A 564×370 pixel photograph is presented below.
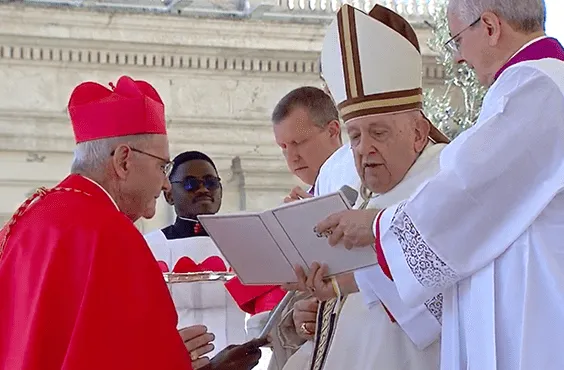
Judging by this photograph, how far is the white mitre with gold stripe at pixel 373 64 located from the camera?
3.29m

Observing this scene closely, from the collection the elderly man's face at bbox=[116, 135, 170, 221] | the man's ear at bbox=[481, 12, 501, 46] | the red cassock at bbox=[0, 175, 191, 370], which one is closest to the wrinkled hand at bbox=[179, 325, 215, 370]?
the red cassock at bbox=[0, 175, 191, 370]

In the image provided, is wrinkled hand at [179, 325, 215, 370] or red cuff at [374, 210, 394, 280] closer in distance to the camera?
red cuff at [374, 210, 394, 280]

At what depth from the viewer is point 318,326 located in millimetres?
3344

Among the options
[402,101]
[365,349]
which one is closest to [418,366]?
[365,349]

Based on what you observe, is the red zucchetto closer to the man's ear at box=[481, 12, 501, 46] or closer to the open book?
the open book

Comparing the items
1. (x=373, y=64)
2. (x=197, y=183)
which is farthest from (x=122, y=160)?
→ (x=197, y=183)

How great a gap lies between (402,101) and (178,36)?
3673 millimetres

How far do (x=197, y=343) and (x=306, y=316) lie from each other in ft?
1.46

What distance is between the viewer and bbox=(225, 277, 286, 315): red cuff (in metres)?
3.75

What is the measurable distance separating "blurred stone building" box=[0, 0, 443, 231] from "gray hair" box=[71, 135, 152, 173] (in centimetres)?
335

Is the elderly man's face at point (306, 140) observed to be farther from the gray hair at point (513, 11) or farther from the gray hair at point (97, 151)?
the gray hair at point (513, 11)

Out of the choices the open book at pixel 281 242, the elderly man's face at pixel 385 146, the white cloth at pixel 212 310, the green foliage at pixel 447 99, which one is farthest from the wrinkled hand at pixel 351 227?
the green foliage at pixel 447 99

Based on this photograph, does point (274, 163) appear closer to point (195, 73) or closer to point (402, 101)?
point (195, 73)

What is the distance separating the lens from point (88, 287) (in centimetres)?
288
